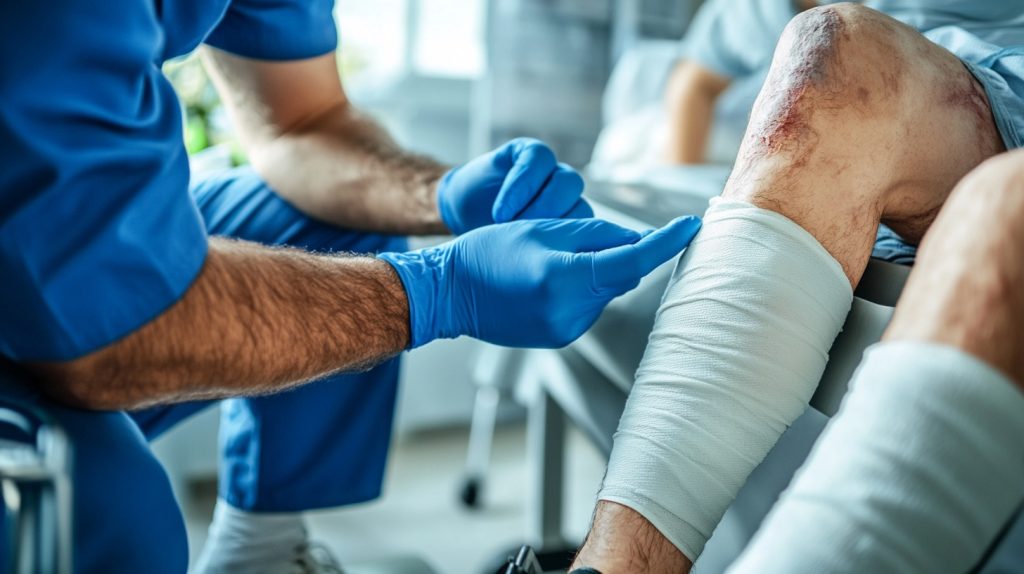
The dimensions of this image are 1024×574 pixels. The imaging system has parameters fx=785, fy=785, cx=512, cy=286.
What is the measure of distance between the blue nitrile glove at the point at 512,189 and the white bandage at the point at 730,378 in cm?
27

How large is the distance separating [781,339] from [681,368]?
→ 2.9 inches

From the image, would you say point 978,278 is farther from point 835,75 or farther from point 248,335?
point 248,335

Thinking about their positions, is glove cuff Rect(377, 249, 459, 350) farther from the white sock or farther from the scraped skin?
the white sock

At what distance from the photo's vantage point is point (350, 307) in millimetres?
659

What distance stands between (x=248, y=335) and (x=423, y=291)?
0.17 meters

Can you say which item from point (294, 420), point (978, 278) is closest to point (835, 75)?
point (978, 278)

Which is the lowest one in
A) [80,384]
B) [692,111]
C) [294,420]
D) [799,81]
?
[294,420]

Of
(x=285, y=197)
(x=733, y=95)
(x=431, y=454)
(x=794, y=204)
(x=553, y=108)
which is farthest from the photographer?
(x=553, y=108)

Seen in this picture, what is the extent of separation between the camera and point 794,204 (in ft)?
1.98

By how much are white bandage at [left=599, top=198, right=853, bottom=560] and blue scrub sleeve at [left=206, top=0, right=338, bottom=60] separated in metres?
0.62

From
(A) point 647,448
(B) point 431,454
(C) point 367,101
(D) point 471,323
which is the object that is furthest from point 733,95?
(A) point 647,448

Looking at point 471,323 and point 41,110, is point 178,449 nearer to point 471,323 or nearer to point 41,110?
point 471,323

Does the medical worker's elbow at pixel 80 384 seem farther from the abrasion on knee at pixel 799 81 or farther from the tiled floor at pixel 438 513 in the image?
the tiled floor at pixel 438 513

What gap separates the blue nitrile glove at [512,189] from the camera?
826 mm
